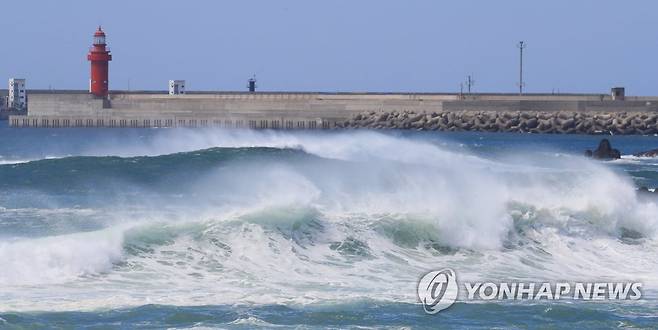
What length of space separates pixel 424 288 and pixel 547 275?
76.6 inches

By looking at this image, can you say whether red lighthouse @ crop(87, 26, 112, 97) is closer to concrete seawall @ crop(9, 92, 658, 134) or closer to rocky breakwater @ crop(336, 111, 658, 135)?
concrete seawall @ crop(9, 92, 658, 134)

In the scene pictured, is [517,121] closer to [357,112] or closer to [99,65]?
[357,112]

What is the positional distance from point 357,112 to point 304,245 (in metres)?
53.2

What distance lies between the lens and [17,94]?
9819cm

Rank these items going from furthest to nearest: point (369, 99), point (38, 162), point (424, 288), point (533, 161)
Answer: point (369, 99)
point (533, 161)
point (38, 162)
point (424, 288)

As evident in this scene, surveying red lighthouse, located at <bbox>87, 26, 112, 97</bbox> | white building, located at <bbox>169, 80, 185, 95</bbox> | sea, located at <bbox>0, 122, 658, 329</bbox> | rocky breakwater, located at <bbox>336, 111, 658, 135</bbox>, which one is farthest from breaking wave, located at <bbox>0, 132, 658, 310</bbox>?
white building, located at <bbox>169, 80, 185, 95</bbox>

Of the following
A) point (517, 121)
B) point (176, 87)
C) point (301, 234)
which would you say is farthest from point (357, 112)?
point (301, 234)

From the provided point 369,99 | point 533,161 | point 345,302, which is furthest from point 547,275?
point 369,99

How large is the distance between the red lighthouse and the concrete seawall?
3.59ft

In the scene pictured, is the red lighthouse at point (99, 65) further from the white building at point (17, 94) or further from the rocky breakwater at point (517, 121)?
the white building at point (17, 94)

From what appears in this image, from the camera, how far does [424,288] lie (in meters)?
12.3

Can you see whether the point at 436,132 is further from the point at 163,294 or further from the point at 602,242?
the point at 163,294

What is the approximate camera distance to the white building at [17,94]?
97.6 meters

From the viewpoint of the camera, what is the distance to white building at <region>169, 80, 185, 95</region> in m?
84.4
